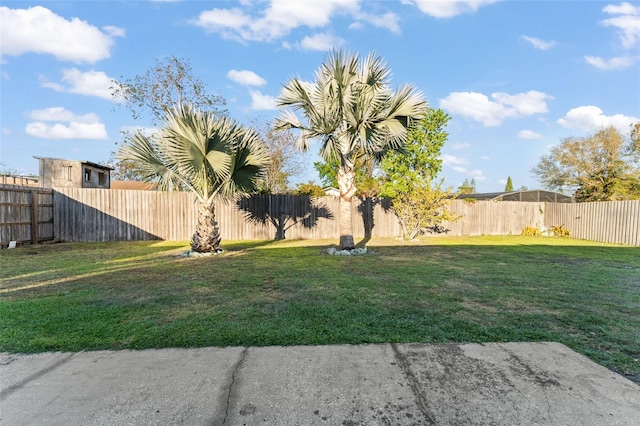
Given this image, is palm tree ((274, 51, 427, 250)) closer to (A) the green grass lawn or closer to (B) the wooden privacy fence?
(A) the green grass lawn

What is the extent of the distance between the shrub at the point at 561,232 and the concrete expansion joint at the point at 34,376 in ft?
63.5

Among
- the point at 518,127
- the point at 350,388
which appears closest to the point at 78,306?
the point at 350,388

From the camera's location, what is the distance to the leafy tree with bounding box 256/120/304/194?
20.8 meters

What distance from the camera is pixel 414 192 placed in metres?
13.1

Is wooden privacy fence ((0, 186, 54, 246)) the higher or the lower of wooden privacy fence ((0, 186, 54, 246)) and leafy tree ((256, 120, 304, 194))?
the lower

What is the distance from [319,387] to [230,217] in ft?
37.9

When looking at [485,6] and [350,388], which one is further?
[485,6]

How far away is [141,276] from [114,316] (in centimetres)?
243

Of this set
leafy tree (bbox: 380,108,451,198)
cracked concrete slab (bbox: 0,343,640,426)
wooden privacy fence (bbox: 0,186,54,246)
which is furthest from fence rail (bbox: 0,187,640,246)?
cracked concrete slab (bbox: 0,343,640,426)

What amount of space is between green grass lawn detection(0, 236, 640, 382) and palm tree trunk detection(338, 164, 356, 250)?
6.18ft

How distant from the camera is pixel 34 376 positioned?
89.7 inches

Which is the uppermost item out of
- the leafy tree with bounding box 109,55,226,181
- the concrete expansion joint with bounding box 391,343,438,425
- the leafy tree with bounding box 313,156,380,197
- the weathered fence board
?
the leafy tree with bounding box 109,55,226,181

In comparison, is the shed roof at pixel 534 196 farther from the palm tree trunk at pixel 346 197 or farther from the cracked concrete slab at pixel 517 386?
the cracked concrete slab at pixel 517 386

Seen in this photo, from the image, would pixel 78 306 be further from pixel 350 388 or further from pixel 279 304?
pixel 350 388
